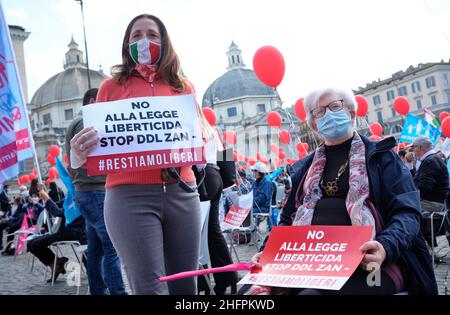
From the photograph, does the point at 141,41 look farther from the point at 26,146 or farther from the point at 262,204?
the point at 262,204

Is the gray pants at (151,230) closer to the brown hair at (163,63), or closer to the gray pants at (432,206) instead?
the brown hair at (163,63)

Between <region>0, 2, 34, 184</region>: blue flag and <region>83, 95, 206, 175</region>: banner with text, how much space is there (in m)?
0.75

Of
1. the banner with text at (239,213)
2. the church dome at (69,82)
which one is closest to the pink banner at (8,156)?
the banner with text at (239,213)

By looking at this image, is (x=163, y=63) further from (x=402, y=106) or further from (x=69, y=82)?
(x=69, y=82)

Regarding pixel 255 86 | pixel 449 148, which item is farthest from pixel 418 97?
pixel 449 148

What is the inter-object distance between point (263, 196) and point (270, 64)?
2694mm

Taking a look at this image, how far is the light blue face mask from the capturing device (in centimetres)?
232

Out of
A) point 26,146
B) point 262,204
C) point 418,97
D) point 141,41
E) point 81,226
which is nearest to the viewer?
point 141,41

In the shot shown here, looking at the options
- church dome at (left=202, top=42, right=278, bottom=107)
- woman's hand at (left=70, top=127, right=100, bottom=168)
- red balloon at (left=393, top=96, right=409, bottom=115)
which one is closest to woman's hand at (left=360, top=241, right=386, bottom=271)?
woman's hand at (left=70, top=127, right=100, bottom=168)

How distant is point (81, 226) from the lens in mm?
6086

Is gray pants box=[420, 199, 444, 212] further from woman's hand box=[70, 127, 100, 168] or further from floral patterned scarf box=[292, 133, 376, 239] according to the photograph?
woman's hand box=[70, 127, 100, 168]

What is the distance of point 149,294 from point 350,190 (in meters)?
1.05

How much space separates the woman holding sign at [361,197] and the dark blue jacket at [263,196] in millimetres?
6622

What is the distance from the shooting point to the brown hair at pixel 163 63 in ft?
8.32
